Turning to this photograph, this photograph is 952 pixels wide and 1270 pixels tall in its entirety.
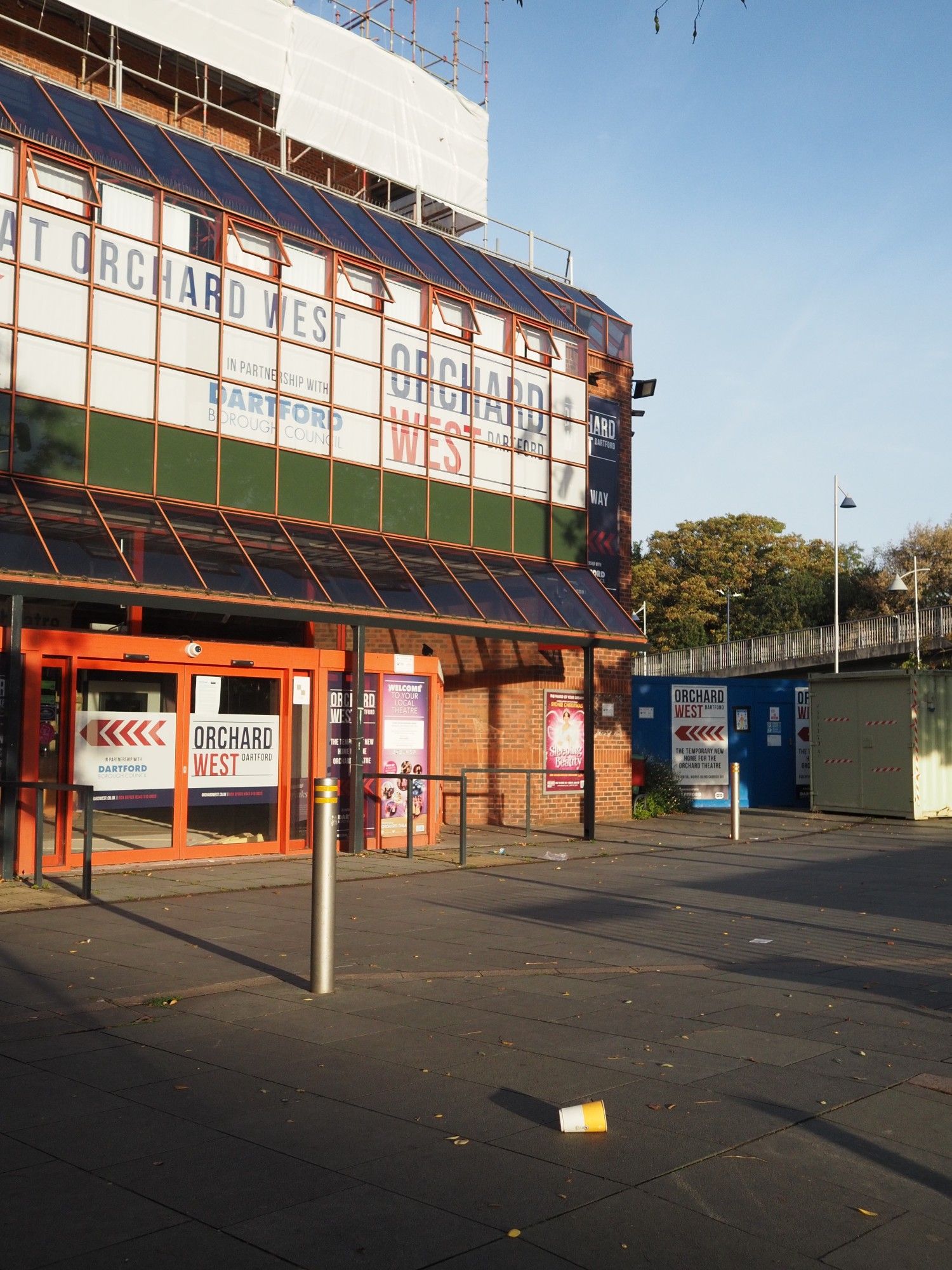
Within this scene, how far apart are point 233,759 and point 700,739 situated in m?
11.9

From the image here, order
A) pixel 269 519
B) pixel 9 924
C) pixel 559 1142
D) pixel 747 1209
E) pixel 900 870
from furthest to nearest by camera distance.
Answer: pixel 269 519, pixel 900 870, pixel 9 924, pixel 559 1142, pixel 747 1209

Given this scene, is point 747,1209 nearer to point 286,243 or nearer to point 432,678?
point 432,678

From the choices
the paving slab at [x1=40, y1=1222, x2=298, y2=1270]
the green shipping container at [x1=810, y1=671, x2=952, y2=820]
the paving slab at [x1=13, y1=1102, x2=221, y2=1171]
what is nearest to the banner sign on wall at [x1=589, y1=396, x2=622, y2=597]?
the green shipping container at [x1=810, y1=671, x2=952, y2=820]

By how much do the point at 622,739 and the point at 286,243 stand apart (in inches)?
394

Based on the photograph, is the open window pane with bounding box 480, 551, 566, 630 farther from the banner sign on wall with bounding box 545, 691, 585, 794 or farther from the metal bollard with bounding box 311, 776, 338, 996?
the metal bollard with bounding box 311, 776, 338, 996

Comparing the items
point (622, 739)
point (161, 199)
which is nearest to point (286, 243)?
point (161, 199)

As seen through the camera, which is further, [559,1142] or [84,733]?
[84,733]

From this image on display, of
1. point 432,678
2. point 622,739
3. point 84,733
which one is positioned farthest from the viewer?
point 622,739

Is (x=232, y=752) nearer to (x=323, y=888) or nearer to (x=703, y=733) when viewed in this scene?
(x=323, y=888)

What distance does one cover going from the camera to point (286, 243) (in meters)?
16.7

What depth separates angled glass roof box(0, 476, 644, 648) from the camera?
1302cm

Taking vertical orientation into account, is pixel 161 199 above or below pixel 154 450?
above

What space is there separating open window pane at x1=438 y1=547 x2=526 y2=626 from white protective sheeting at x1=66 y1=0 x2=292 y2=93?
8.92 meters

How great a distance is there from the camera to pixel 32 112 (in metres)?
14.6
